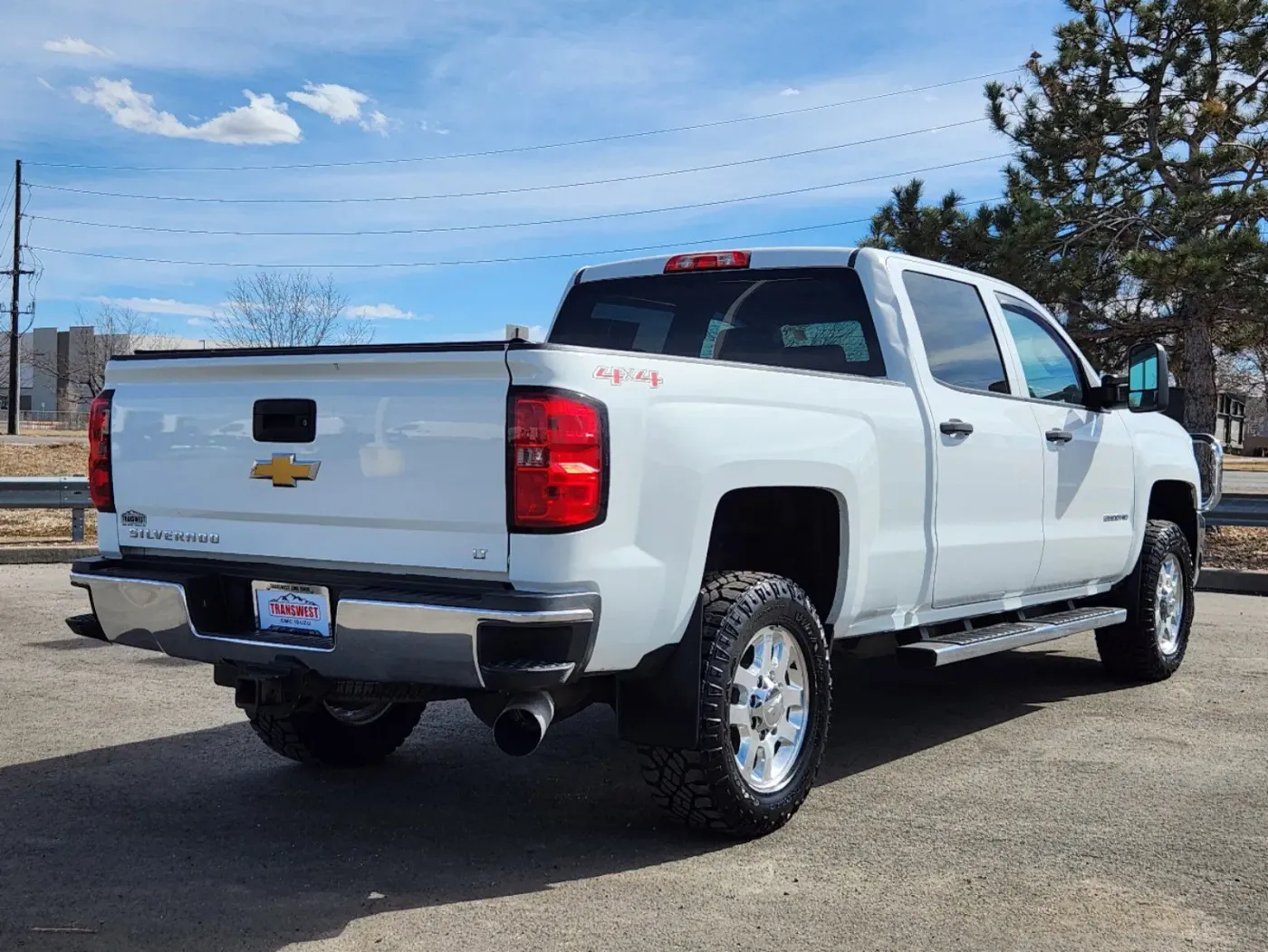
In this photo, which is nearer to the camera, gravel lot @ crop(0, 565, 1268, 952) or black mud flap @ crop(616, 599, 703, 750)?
gravel lot @ crop(0, 565, 1268, 952)

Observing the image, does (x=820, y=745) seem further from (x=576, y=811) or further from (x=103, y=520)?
(x=103, y=520)

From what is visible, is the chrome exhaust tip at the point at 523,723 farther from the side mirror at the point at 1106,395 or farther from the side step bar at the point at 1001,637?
the side mirror at the point at 1106,395

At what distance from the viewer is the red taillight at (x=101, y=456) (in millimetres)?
4578

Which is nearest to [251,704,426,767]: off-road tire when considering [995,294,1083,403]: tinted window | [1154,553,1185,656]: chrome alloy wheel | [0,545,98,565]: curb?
[995,294,1083,403]: tinted window

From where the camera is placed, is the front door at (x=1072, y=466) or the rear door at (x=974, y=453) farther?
the front door at (x=1072, y=466)

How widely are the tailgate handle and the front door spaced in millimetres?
3473

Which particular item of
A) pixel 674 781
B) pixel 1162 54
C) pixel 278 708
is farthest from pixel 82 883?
pixel 1162 54

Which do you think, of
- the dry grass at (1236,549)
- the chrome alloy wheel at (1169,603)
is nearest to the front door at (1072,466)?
the chrome alloy wheel at (1169,603)

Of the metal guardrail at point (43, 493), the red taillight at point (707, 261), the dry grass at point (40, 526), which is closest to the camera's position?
the red taillight at point (707, 261)

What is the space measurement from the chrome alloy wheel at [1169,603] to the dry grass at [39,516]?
1006 centimetres

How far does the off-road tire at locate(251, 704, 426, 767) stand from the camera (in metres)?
5.19

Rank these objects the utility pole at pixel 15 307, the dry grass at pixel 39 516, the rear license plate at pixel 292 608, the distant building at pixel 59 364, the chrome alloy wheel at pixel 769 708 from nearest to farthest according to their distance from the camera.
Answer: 1. the rear license plate at pixel 292 608
2. the chrome alloy wheel at pixel 769 708
3. the dry grass at pixel 39 516
4. the utility pole at pixel 15 307
5. the distant building at pixel 59 364

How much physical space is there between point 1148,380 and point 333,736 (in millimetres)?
4275

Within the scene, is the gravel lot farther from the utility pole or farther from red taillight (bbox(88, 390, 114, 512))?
the utility pole
